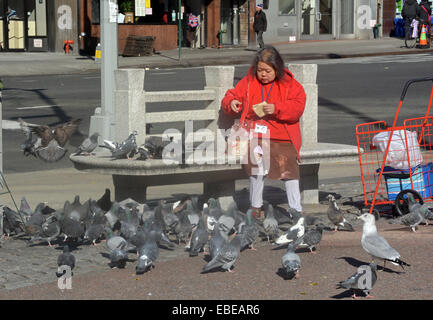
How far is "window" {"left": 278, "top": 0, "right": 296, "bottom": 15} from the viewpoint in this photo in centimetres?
4219

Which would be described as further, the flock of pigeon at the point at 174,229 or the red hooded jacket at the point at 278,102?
the red hooded jacket at the point at 278,102

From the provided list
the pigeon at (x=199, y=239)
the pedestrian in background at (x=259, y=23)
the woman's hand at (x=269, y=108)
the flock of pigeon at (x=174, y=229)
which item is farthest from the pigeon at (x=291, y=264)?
the pedestrian in background at (x=259, y=23)

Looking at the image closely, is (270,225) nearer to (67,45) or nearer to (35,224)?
(35,224)

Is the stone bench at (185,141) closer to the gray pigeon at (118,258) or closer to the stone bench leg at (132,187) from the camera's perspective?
the stone bench leg at (132,187)

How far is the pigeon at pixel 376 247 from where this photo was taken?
6.91 meters

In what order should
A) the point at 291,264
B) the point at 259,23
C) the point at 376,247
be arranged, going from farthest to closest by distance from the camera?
1. the point at 259,23
2. the point at 376,247
3. the point at 291,264

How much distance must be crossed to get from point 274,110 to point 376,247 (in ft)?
6.62

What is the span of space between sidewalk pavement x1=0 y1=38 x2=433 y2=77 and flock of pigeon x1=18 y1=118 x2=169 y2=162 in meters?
20.2

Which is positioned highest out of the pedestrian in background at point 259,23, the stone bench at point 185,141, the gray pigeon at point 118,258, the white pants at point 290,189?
the pedestrian in background at point 259,23

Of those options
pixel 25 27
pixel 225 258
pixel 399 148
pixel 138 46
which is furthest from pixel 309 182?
pixel 25 27

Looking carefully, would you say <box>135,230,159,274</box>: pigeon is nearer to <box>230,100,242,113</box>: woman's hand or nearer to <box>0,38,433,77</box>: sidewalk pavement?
<box>230,100,242,113</box>: woman's hand

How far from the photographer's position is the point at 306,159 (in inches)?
379

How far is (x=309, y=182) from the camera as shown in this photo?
404 inches

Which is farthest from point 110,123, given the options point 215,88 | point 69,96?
point 69,96
